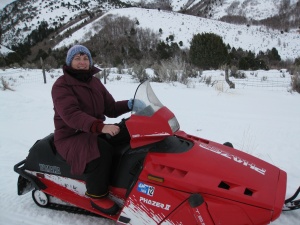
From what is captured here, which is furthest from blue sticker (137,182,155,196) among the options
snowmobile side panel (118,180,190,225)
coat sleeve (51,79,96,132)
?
coat sleeve (51,79,96,132)

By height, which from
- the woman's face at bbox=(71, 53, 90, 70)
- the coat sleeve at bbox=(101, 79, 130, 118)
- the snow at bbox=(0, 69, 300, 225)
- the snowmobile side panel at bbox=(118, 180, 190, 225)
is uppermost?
the woman's face at bbox=(71, 53, 90, 70)

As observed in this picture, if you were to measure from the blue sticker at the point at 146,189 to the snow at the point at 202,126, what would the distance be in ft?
2.28

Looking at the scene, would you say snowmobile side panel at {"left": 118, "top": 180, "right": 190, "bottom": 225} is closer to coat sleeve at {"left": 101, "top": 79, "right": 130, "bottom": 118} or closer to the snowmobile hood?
the snowmobile hood

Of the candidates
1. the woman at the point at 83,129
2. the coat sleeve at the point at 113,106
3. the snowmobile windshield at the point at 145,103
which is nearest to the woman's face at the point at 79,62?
the woman at the point at 83,129

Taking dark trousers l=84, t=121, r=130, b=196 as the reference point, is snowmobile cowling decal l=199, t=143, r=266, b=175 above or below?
above

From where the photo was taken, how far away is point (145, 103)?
2512 millimetres

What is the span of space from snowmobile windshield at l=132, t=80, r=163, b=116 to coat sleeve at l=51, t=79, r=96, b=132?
14.7 inches

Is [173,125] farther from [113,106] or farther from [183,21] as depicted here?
[183,21]

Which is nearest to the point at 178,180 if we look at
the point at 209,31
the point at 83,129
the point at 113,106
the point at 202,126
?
the point at 83,129

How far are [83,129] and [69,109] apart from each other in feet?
0.81

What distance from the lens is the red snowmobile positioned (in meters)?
2.13

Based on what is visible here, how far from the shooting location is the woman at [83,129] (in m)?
2.48

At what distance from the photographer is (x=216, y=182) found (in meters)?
2.20

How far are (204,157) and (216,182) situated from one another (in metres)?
0.28
